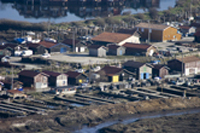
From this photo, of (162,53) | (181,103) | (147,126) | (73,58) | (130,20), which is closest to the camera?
(147,126)

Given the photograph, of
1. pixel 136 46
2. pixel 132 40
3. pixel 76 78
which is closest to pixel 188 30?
pixel 132 40

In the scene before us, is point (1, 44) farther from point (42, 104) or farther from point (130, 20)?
point (130, 20)

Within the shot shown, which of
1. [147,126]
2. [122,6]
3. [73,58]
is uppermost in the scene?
[122,6]

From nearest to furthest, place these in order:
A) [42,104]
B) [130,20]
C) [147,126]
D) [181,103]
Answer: [147,126] → [42,104] → [181,103] → [130,20]

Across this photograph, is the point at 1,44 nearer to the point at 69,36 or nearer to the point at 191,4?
the point at 69,36

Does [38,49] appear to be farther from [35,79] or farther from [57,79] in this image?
[35,79]

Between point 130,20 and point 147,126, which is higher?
point 130,20

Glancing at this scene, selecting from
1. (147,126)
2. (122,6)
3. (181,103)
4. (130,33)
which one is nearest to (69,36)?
(130,33)

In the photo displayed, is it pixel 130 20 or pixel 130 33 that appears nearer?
pixel 130 33
